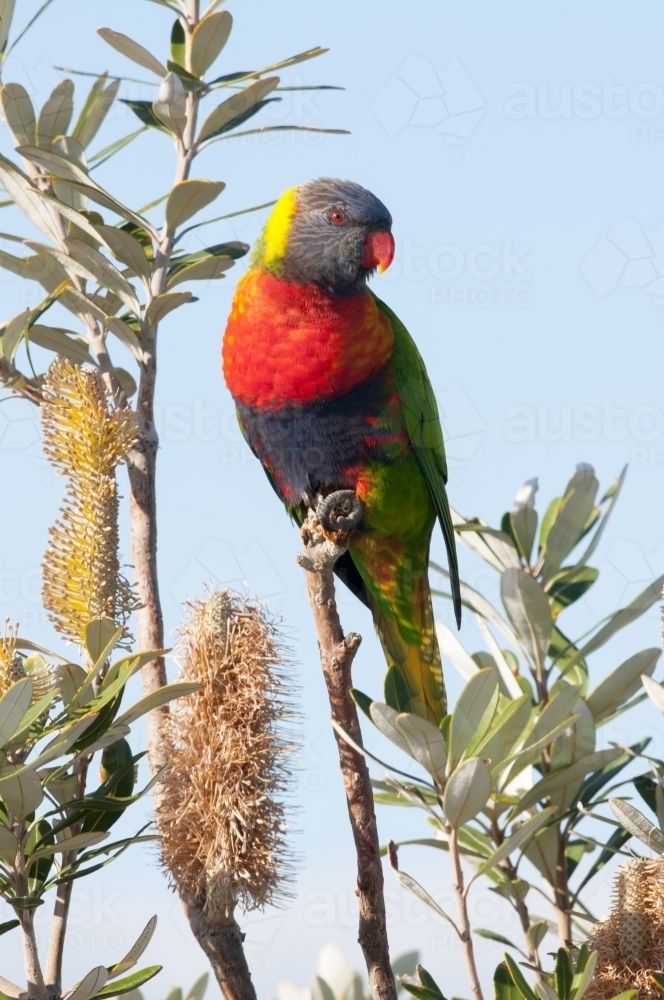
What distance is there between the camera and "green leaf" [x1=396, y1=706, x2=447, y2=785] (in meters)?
1.81

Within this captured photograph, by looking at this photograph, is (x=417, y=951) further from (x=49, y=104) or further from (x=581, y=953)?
(x=49, y=104)

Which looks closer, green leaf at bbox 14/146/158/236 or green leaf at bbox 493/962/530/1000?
green leaf at bbox 493/962/530/1000

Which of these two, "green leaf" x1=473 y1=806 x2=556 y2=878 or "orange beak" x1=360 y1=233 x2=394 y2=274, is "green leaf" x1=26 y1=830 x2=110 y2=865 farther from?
"orange beak" x1=360 y1=233 x2=394 y2=274

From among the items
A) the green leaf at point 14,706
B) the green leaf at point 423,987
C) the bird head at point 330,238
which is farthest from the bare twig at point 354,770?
the bird head at point 330,238

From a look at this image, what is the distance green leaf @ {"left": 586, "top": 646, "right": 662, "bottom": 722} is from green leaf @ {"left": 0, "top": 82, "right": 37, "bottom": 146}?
1956mm

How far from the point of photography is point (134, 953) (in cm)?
166

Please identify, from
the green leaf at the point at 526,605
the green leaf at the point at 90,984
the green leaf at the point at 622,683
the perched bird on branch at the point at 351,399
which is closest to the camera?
the green leaf at the point at 90,984

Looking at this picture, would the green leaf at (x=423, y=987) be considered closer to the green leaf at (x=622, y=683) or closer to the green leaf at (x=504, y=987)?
the green leaf at (x=504, y=987)

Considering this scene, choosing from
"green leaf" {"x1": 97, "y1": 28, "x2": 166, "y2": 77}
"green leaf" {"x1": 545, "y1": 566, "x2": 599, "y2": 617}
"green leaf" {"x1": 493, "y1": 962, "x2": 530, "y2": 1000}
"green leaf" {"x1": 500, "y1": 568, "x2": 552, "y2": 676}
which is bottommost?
"green leaf" {"x1": 493, "y1": 962, "x2": 530, "y2": 1000}

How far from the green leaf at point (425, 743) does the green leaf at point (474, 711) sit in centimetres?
3

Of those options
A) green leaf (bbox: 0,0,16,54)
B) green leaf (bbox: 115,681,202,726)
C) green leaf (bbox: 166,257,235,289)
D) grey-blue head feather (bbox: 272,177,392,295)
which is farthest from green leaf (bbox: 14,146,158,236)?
green leaf (bbox: 115,681,202,726)

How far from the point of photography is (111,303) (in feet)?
8.27

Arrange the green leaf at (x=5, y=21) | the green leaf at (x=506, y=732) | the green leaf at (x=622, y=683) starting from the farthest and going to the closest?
the green leaf at (x=5, y=21) < the green leaf at (x=622, y=683) < the green leaf at (x=506, y=732)

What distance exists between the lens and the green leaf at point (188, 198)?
2271 millimetres
